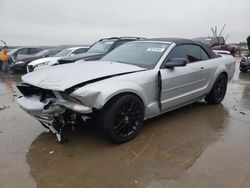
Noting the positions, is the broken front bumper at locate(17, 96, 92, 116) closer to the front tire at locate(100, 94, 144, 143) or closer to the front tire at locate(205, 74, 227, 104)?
the front tire at locate(100, 94, 144, 143)

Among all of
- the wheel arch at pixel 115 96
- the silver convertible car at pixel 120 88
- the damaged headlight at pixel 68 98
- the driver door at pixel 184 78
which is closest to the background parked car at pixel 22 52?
the silver convertible car at pixel 120 88

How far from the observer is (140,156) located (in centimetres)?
385

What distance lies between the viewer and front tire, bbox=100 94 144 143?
3.98 meters

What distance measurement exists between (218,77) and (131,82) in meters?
2.74

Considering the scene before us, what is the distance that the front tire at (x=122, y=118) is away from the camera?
3977mm

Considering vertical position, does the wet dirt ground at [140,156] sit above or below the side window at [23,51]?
below

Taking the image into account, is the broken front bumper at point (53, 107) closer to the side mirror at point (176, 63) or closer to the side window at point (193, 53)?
the side mirror at point (176, 63)

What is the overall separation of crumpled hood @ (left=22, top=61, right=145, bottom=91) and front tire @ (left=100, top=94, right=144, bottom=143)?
0.44 m

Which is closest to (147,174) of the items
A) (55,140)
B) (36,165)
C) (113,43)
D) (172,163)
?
(172,163)

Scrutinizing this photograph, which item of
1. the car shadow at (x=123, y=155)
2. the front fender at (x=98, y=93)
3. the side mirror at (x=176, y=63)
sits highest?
the side mirror at (x=176, y=63)

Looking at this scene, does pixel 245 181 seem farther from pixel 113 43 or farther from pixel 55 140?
pixel 113 43

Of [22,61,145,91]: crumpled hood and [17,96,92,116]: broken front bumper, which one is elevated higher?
[22,61,145,91]: crumpled hood

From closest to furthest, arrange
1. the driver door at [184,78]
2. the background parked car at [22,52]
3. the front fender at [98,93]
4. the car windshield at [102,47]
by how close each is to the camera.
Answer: the front fender at [98,93] < the driver door at [184,78] < the car windshield at [102,47] < the background parked car at [22,52]

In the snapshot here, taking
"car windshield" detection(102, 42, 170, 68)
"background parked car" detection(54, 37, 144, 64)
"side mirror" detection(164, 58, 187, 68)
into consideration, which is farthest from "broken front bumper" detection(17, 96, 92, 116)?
"background parked car" detection(54, 37, 144, 64)
